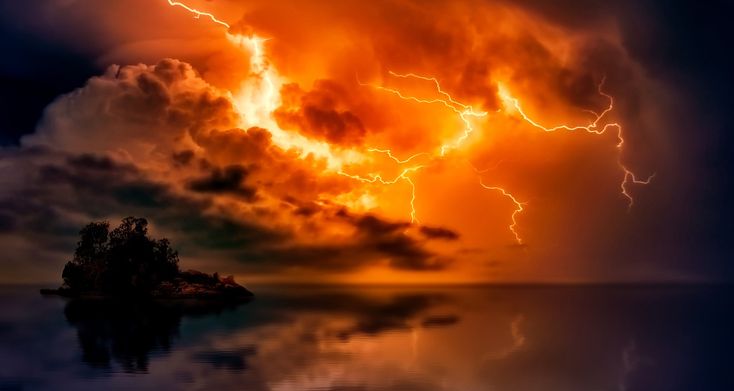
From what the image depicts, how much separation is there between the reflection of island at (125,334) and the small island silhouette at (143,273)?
58.3 ft

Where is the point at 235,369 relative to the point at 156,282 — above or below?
below

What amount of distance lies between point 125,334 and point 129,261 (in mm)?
37951

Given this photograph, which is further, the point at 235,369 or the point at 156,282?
the point at 156,282

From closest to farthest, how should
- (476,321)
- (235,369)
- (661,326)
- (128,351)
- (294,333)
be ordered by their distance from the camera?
1. (235,369)
2. (128,351)
3. (294,333)
4. (661,326)
5. (476,321)

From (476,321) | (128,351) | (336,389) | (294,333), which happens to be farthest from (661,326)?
(128,351)

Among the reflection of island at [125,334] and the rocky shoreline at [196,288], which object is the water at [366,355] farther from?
the rocky shoreline at [196,288]

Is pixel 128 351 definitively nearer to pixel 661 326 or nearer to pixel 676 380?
pixel 676 380

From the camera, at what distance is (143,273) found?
62.5m

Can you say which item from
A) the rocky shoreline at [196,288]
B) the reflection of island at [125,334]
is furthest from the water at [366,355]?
the rocky shoreline at [196,288]

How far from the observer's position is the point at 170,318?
37.1m

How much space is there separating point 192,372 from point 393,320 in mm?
20757

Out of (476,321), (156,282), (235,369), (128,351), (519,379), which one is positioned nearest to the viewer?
(519,379)

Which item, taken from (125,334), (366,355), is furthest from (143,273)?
(366,355)

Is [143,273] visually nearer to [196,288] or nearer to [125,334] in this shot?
[196,288]
